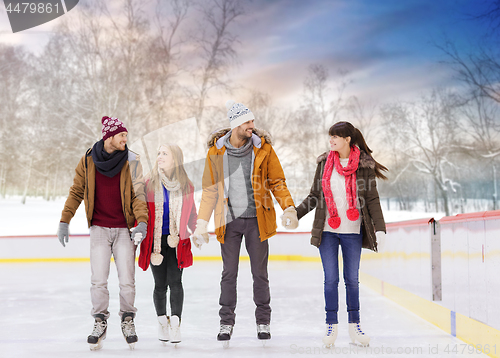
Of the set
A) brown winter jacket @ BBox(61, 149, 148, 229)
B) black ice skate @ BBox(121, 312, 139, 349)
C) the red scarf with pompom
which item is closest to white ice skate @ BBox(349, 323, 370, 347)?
the red scarf with pompom

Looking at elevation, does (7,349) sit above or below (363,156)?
below

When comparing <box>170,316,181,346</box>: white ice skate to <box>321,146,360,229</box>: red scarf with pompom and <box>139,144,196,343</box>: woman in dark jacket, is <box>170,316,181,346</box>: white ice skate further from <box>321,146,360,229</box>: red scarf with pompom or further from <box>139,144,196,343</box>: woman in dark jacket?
<box>321,146,360,229</box>: red scarf with pompom

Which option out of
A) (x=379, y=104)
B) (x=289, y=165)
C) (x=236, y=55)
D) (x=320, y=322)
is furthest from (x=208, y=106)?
(x=320, y=322)

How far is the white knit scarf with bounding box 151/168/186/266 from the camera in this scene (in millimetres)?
2736

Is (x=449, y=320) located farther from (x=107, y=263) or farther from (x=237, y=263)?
(x=107, y=263)

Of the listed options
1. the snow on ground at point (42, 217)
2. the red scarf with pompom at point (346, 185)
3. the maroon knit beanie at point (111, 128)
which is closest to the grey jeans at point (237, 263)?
the red scarf with pompom at point (346, 185)

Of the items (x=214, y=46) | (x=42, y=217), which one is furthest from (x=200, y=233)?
(x=42, y=217)

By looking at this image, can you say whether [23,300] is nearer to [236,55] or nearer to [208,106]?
[208,106]

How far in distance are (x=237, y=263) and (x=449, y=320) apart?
1515mm

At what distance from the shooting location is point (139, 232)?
2625mm

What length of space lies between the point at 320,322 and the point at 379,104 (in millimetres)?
12711

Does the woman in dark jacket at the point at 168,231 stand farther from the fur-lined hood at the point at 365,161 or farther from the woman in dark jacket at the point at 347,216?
the fur-lined hood at the point at 365,161

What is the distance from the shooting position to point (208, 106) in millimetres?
13781

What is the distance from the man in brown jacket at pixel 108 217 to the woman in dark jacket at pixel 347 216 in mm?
1028
